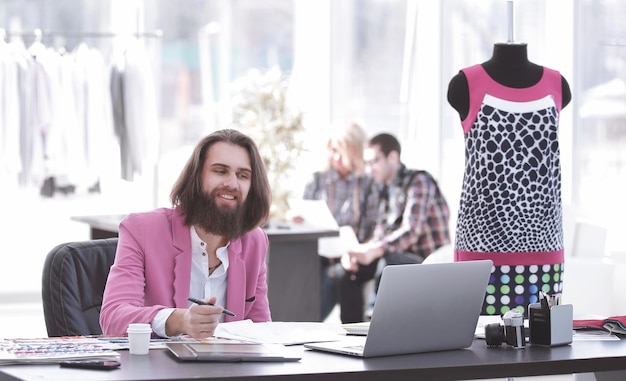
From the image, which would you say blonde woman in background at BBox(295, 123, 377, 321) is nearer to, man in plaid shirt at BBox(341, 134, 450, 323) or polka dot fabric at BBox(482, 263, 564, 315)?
man in plaid shirt at BBox(341, 134, 450, 323)

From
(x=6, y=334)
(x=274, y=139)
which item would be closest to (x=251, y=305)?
(x=274, y=139)

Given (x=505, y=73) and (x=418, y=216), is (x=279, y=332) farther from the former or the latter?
(x=418, y=216)

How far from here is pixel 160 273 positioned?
9.84ft

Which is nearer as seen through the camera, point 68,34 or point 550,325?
point 550,325

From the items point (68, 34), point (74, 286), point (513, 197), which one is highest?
point (68, 34)

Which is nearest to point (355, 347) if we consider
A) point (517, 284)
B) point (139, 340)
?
point (139, 340)

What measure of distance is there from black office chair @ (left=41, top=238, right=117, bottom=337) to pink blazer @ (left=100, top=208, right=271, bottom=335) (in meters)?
0.14

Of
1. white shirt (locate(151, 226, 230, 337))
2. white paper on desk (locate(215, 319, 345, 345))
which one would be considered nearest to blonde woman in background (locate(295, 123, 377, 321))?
white shirt (locate(151, 226, 230, 337))

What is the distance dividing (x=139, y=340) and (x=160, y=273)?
653 mm

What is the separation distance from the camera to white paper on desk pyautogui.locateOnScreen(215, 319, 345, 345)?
8.57ft

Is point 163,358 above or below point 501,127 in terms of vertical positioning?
below

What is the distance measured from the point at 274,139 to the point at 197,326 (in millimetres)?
4010

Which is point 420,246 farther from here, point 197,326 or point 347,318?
point 197,326

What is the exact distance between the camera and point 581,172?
733 centimetres
